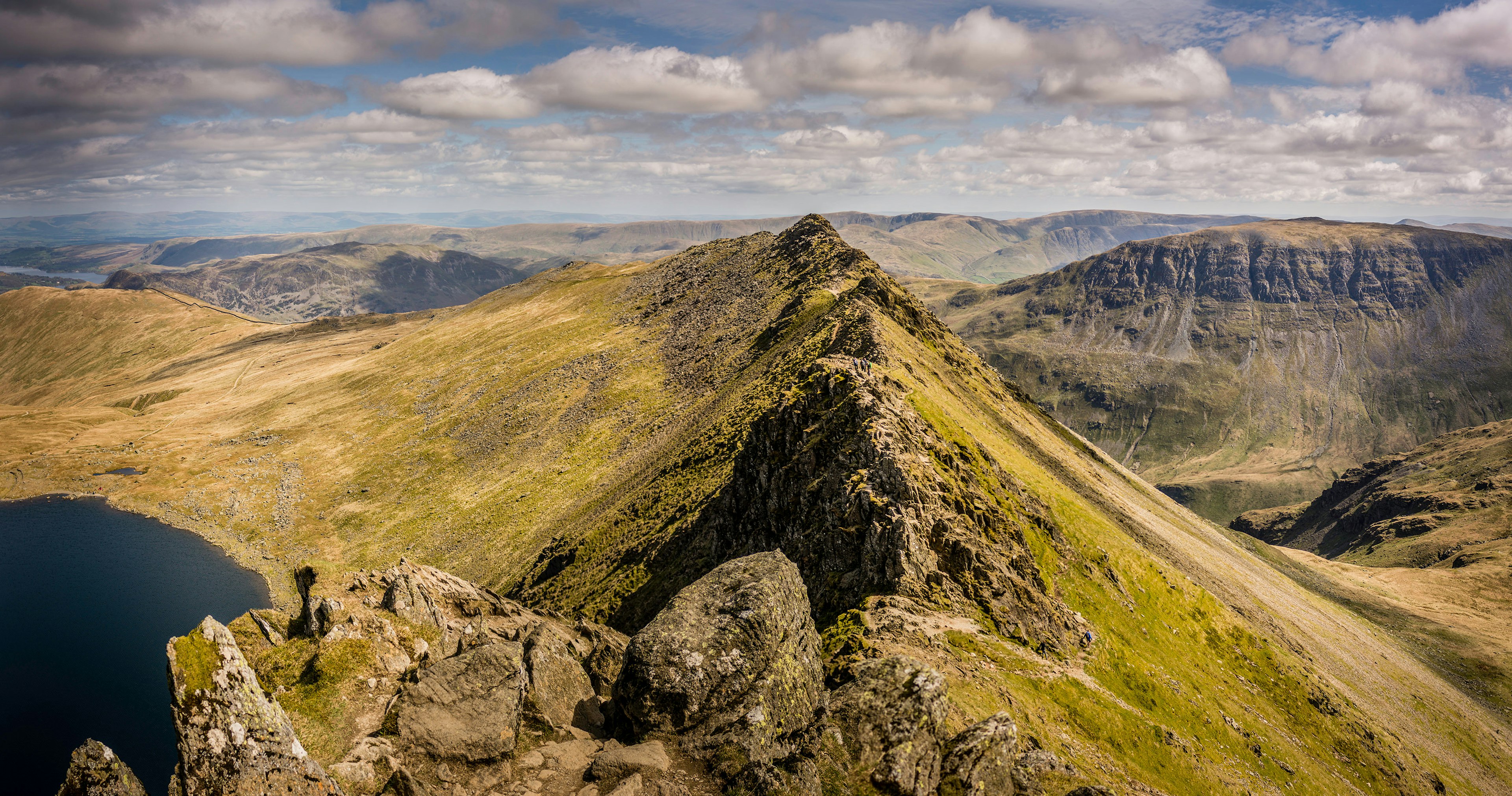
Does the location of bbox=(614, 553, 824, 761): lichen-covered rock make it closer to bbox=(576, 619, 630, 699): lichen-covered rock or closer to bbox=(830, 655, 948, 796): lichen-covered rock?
bbox=(576, 619, 630, 699): lichen-covered rock

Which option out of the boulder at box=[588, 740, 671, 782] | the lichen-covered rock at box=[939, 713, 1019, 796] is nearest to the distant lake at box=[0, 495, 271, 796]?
the boulder at box=[588, 740, 671, 782]

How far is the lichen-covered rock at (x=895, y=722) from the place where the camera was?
23.9m

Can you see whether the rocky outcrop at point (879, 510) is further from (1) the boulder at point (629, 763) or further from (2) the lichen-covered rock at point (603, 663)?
(1) the boulder at point (629, 763)

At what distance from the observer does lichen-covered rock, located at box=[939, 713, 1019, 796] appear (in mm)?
24328

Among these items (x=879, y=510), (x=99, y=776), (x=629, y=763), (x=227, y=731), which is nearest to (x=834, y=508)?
(x=879, y=510)

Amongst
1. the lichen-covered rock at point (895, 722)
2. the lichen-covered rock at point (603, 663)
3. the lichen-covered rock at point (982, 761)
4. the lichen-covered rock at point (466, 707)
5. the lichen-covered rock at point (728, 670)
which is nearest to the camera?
the lichen-covered rock at point (466, 707)

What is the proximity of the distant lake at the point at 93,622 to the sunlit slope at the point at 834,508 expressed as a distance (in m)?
7.58

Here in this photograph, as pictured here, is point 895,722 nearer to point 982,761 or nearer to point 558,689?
point 982,761

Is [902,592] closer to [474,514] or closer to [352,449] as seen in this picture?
[474,514]

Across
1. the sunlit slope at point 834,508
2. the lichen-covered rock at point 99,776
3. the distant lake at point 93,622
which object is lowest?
the distant lake at point 93,622

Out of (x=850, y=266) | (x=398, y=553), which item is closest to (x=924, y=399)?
(x=850, y=266)

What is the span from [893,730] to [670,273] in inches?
6684

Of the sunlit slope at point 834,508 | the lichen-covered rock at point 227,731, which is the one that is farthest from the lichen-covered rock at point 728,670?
the lichen-covered rock at point 227,731

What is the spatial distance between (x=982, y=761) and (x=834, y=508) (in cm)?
2269
